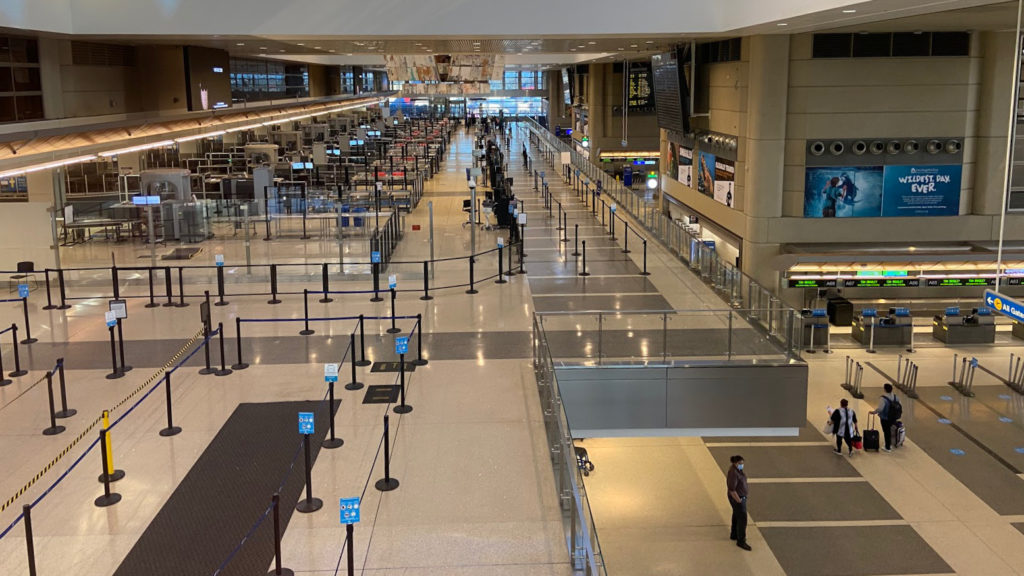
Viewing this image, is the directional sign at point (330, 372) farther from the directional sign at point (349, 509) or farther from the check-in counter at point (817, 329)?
the check-in counter at point (817, 329)

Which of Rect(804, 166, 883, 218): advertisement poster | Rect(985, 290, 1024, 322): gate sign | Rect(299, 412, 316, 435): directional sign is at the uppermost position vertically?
Rect(804, 166, 883, 218): advertisement poster

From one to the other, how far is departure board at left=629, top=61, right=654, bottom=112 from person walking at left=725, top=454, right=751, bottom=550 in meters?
32.0

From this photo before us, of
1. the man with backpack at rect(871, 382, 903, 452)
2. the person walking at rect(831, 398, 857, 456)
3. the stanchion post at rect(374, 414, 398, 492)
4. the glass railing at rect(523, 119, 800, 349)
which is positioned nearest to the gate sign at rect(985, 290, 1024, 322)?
the glass railing at rect(523, 119, 800, 349)

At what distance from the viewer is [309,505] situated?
7.11m

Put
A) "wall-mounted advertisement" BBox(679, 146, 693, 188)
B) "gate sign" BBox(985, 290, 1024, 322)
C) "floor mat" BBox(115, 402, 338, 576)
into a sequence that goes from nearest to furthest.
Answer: "floor mat" BBox(115, 402, 338, 576), "gate sign" BBox(985, 290, 1024, 322), "wall-mounted advertisement" BBox(679, 146, 693, 188)

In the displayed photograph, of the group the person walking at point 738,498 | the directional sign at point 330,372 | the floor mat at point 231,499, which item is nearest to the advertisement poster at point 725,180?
the person walking at point 738,498

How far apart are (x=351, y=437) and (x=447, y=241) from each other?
11.8 m

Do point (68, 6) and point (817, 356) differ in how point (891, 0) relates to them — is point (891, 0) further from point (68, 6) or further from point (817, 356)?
point (68, 6)

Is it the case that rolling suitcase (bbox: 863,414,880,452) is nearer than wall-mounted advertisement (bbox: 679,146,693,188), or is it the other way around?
rolling suitcase (bbox: 863,414,880,452)

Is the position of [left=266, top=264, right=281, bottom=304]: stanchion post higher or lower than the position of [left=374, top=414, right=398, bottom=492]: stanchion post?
higher

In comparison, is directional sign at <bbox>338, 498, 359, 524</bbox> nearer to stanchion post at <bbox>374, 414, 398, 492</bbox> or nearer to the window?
stanchion post at <bbox>374, 414, 398, 492</bbox>

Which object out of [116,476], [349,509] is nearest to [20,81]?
[116,476]

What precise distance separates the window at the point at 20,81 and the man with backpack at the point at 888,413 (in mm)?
14536

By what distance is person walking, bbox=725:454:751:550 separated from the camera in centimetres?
946
